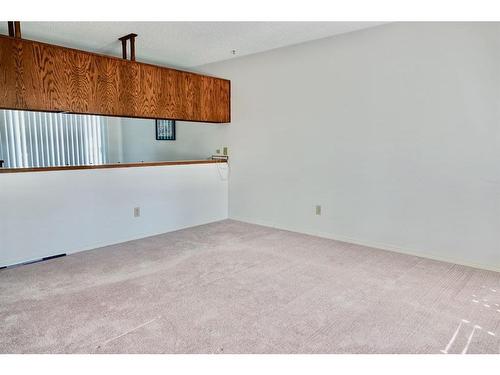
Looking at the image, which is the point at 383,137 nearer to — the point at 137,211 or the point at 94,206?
the point at 137,211

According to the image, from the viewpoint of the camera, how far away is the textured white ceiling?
A: 3441mm

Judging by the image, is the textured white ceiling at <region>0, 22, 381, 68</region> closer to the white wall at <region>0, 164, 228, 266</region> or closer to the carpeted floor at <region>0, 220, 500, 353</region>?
the white wall at <region>0, 164, 228, 266</region>

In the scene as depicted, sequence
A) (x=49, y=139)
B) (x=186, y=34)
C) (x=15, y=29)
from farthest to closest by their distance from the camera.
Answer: (x=49, y=139) < (x=186, y=34) < (x=15, y=29)

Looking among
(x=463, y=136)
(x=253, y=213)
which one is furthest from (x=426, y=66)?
(x=253, y=213)

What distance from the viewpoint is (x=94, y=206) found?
11.8 ft

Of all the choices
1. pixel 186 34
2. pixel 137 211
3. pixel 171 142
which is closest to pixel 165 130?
pixel 171 142

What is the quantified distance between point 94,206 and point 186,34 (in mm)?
2121

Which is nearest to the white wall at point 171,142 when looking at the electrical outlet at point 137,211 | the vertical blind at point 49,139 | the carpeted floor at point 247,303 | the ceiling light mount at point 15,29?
the vertical blind at point 49,139

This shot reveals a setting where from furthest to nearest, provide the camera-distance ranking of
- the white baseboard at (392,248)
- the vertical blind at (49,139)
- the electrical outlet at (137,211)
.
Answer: the vertical blind at (49,139) → the electrical outlet at (137,211) → the white baseboard at (392,248)

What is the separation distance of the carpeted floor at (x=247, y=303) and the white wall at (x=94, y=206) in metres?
0.24

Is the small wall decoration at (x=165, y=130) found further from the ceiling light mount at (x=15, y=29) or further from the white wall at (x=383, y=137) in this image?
the ceiling light mount at (x=15, y=29)

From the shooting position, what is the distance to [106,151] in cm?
633

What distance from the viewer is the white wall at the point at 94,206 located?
121 inches
